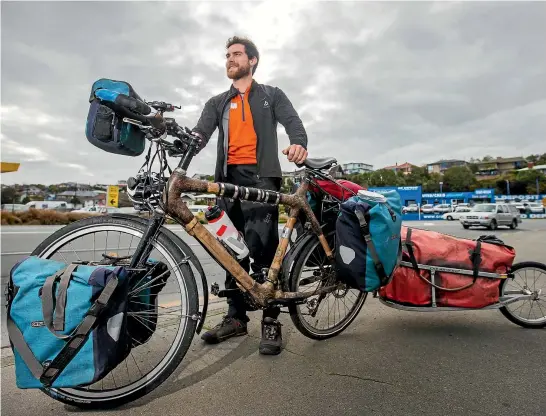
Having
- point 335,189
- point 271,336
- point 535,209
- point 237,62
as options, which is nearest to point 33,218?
point 237,62

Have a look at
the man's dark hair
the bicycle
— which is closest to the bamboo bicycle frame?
the bicycle

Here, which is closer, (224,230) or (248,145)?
(224,230)

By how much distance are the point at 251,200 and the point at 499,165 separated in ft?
511

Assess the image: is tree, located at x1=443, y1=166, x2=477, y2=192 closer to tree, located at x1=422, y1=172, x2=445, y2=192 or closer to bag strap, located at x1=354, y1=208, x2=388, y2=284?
tree, located at x1=422, y1=172, x2=445, y2=192

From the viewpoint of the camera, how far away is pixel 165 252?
189 centimetres

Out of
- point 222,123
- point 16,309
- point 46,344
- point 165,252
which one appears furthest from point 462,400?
point 222,123

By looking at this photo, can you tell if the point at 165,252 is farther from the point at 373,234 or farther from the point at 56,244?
the point at 373,234

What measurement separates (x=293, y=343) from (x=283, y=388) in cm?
65

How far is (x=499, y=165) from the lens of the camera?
5182 inches

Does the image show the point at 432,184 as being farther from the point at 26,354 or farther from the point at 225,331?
the point at 26,354

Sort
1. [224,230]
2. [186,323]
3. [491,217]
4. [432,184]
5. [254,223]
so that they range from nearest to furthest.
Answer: [186,323] → [224,230] → [254,223] → [491,217] → [432,184]

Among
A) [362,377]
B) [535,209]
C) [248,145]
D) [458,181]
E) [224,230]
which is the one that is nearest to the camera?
[362,377]

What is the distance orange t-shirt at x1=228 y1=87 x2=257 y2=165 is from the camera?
8.84 ft

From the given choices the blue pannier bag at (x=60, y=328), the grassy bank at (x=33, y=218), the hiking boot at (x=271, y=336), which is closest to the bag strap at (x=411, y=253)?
the hiking boot at (x=271, y=336)
